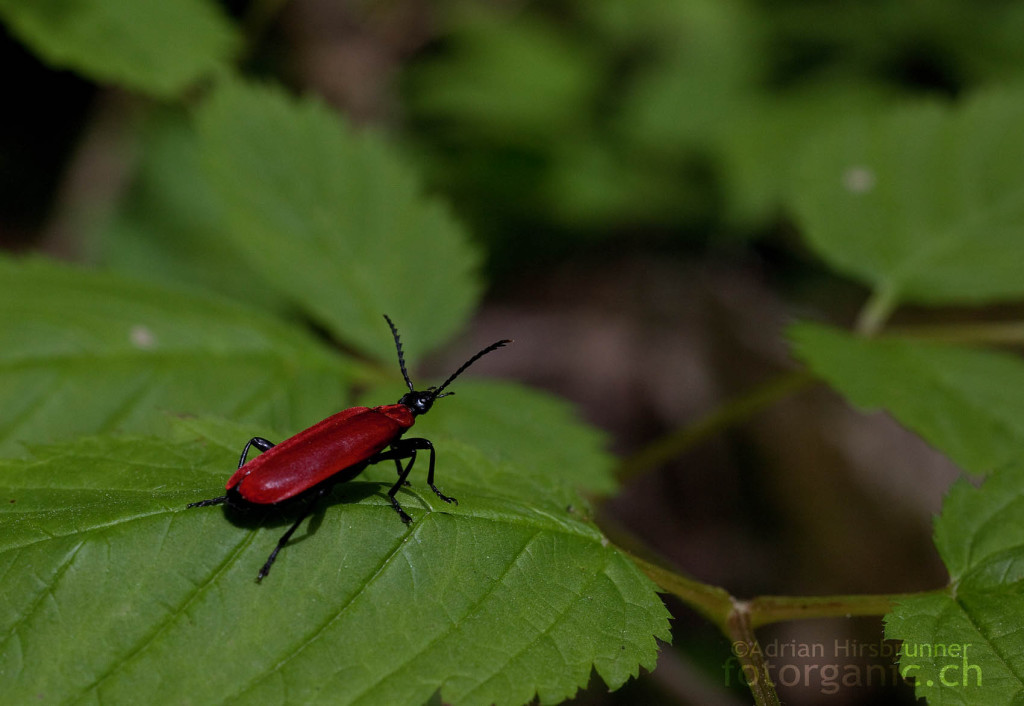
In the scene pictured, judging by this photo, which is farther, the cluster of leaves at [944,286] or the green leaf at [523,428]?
the green leaf at [523,428]

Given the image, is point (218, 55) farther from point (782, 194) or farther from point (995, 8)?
point (995, 8)

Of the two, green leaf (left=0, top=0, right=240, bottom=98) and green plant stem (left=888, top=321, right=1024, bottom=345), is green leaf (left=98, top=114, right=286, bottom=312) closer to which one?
green leaf (left=0, top=0, right=240, bottom=98)

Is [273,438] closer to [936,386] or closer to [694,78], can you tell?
[936,386]

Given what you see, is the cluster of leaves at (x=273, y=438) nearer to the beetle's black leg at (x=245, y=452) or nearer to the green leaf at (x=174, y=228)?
the beetle's black leg at (x=245, y=452)

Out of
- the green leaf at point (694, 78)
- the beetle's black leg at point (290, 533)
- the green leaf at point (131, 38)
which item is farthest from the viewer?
the green leaf at point (694, 78)

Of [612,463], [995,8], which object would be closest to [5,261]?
[612,463]

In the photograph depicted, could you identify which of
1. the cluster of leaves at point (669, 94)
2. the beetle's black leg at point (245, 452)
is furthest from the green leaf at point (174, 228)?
the beetle's black leg at point (245, 452)
